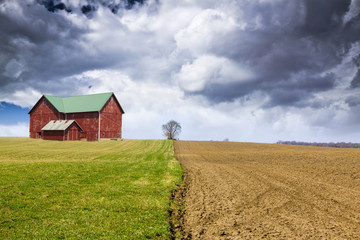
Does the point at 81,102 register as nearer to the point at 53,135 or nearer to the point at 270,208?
the point at 53,135

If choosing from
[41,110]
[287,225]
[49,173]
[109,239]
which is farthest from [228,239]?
[41,110]

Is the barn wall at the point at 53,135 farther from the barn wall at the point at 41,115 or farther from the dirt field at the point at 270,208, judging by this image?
the dirt field at the point at 270,208

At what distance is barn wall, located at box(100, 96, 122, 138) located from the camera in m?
54.9

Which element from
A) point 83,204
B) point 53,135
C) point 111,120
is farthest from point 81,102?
point 83,204

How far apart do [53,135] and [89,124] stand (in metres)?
8.41

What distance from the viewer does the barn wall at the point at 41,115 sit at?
57.7m

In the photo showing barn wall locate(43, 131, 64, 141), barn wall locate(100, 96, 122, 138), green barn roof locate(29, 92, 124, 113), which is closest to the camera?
barn wall locate(43, 131, 64, 141)

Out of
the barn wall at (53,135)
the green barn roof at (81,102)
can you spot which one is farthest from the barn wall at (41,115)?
the barn wall at (53,135)

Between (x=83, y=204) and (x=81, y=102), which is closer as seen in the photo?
(x=83, y=204)

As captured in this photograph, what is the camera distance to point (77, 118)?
185 ft

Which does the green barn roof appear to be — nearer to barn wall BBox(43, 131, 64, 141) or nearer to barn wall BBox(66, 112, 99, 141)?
barn wall BBox(66, 112, 99, 141)

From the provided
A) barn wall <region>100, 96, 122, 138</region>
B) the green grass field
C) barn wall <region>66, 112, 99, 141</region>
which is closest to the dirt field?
the green grass field

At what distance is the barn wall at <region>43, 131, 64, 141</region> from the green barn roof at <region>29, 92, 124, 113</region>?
21.4ft

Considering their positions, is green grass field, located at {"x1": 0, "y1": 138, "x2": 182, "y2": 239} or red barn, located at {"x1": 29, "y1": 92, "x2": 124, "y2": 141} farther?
red barn, located at {"x1": 29, "y1": 92, "x2": 124, "y2": 141}
